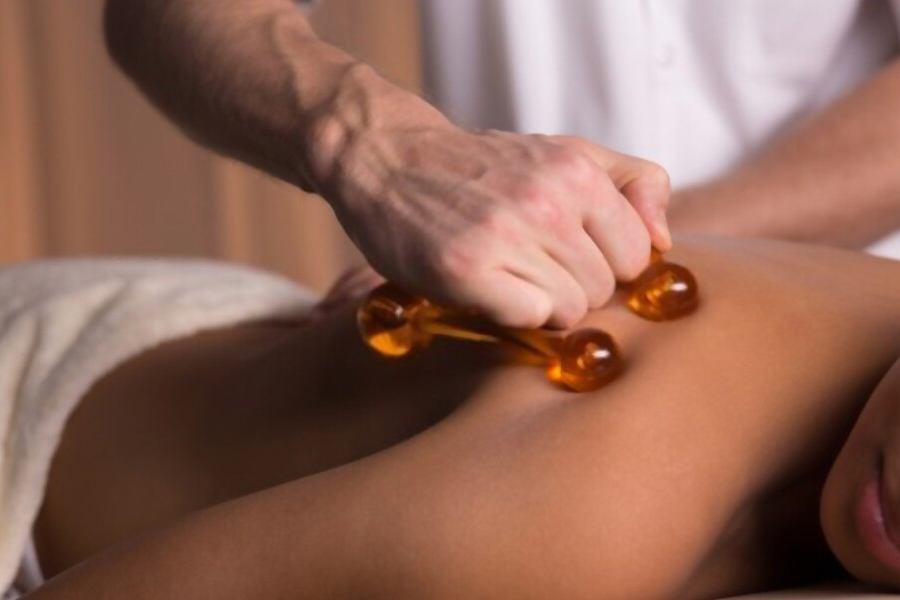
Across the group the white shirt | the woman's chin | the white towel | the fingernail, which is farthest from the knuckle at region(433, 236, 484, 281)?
the white shirt

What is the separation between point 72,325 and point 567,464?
59cm

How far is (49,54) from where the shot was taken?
246cm

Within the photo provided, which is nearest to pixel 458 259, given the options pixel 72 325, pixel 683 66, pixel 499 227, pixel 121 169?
pixel 499 227

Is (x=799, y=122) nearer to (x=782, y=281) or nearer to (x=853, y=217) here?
(x=853, y=217)

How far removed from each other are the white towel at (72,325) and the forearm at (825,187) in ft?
1.23

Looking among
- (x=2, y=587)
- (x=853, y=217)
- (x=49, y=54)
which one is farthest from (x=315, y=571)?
(x=49, y=54)

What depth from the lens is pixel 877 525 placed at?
0.79 m

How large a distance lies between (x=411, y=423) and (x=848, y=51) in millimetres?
702

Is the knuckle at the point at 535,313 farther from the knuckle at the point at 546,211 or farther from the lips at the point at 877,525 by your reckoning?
the lips at the point at 877,525

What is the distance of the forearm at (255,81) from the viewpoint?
0.94 metres

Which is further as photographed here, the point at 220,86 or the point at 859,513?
the point at 220,86

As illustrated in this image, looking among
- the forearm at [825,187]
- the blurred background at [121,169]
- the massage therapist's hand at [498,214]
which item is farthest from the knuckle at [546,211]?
the blurred background at [121,169]

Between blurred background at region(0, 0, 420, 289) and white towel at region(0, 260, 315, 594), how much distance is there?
119 cm

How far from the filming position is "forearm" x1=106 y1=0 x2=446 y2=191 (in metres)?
0.94
